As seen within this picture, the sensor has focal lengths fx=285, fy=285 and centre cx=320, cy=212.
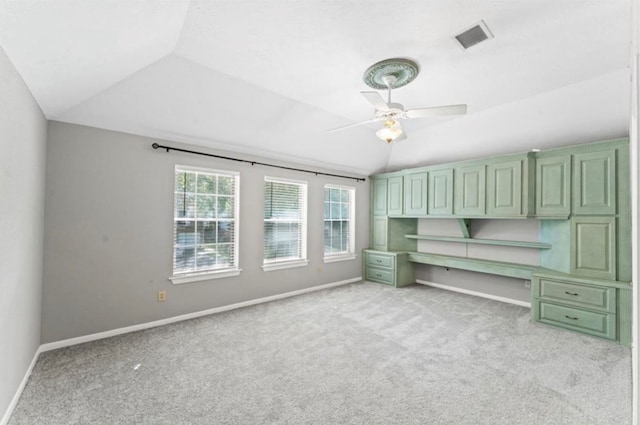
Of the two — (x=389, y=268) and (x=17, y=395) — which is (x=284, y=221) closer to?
(x=389, y=268)

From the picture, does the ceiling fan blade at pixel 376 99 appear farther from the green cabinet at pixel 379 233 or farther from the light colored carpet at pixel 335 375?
the green cabinet at pixel 379 233

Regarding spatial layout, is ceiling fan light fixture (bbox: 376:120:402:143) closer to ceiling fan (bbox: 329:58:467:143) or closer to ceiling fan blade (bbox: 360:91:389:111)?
ceiling fan (bbox: 329:58:467:143)

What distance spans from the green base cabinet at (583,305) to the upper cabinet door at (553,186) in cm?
84

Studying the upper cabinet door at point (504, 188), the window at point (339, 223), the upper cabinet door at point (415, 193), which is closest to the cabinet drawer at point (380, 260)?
the window at point (339, 223)

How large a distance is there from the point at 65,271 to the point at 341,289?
3.93m

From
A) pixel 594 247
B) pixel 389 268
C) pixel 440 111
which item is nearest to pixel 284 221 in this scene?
pixel 389 268

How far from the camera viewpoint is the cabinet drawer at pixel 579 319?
10.4 feet

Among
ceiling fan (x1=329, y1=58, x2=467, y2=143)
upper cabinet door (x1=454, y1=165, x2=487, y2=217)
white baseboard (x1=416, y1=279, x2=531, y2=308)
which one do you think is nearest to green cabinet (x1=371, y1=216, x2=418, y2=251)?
white baseboard (x1=416, y1=279, x2=531, y2=308)

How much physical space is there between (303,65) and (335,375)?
3.01m

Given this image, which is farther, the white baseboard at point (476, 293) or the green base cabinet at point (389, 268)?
the green base cabinet at point (389, 268)

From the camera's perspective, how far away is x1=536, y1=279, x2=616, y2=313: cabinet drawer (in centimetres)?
321

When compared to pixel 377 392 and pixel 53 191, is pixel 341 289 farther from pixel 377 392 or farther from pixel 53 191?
pixel 53 191

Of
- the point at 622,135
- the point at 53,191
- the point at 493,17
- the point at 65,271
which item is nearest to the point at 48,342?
the point at 65,271

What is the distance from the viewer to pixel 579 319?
3.37 meters
